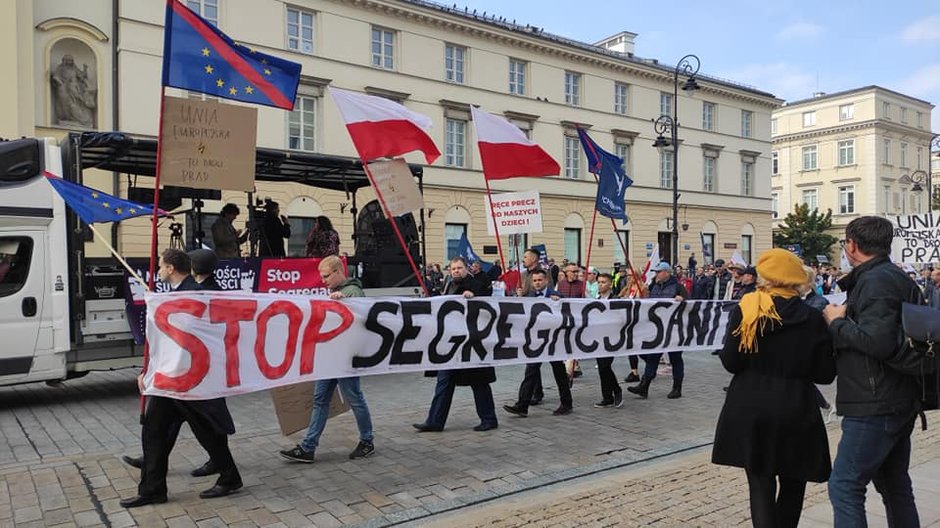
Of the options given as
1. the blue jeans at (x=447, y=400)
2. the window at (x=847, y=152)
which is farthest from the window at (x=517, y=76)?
the window at (x=847, y=152)

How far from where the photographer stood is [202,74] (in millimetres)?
5570

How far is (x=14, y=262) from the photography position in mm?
8258

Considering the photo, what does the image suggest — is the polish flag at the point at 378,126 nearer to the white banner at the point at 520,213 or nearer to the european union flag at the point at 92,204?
the european union flag at the point at 92,204

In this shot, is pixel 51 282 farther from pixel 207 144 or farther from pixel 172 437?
pixel 172 437

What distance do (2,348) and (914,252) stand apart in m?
14.9

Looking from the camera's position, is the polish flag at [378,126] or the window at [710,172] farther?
the window at [710,172]

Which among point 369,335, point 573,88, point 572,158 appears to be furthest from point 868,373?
point 573,88

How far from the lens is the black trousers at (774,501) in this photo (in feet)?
11.5

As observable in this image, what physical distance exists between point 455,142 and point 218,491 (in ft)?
94.3

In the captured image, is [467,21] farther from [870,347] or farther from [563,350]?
[870,347]

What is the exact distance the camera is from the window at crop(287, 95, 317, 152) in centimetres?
2803

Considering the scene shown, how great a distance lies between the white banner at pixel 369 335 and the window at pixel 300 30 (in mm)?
24145

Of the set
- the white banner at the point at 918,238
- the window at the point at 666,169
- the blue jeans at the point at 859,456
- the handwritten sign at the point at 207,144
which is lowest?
the blue jeans at the point at 859,456

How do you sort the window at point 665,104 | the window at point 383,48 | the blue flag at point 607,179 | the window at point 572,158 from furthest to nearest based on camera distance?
the window at point 665,104, the window at point 572,158, the window at point 383,48, the blue flag at point 607,179
